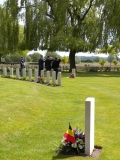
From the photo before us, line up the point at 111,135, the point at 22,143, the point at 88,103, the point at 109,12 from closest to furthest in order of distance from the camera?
1. the point at 88,103
2. the point at 22,143
3. the point at 111,135
4. the point at 109,12

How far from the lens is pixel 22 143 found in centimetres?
616

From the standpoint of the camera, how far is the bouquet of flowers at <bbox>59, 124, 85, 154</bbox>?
5.53 meters

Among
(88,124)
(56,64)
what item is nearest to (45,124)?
(88,124)

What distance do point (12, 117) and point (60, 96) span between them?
5001 millimetres

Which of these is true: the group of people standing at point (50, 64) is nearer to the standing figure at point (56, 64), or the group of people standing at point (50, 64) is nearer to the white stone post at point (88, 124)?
the standing figure at point (56, 64)

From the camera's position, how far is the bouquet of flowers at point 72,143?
5.53m

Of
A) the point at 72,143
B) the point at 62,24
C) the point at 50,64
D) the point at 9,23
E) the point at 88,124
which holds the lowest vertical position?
the point at 72,143

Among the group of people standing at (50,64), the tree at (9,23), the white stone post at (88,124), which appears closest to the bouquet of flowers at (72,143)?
the white stone post at (88,124)

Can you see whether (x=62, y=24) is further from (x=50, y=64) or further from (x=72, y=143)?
(x=72, y=143)

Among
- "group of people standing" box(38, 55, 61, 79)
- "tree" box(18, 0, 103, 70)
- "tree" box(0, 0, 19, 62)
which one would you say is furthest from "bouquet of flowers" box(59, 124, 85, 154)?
"tree" box(0, 0, 19, 62)

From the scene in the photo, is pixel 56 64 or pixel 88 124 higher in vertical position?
pixel 56 64

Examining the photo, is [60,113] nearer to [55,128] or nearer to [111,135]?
[55,128]

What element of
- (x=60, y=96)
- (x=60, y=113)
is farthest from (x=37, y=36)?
(x=60, y=113)

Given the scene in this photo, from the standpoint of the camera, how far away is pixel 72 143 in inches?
218
